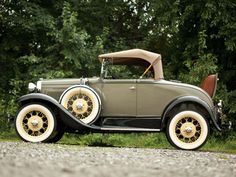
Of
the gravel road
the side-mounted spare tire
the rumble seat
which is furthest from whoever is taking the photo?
the rumble seat

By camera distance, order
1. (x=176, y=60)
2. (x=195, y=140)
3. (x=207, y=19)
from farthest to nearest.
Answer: (x=176, y=60) → (x=207, y=19) → (x=195, y=140)

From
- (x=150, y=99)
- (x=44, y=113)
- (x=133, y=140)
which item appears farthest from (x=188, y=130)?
(x=133, y=140)

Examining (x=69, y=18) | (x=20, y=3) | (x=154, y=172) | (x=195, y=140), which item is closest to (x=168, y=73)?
(x=69, y=18)

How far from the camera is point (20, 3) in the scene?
59.7 feet

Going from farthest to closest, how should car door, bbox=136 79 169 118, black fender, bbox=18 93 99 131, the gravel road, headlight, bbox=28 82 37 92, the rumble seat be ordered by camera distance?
1. the rumble seat
2. headlight, bbox=28 82 37 92
3. car door, bbox=136 79 169 118
4. black fender, bbox=18 93 99 131
5. the gravel road

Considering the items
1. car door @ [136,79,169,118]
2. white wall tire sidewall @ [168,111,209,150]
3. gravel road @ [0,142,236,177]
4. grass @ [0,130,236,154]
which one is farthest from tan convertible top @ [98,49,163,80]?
gravel road @ [0,142,236,177]

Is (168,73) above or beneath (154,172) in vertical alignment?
above

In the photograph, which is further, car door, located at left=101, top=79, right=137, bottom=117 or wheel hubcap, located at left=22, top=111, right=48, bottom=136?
car door, located at left=101, top=79, right=137, bottom=117

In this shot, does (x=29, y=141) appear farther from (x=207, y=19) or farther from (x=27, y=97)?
(x=207, y=19)

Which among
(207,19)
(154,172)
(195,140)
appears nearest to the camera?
(154,172)

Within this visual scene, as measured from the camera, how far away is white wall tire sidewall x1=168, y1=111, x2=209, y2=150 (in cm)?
Answer: 1031

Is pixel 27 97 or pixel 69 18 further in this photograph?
pixel 69 18

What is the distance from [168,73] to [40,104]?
24.1ft

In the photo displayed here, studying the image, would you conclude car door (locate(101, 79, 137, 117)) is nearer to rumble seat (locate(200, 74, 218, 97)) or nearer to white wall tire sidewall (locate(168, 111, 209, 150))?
white wall tire sidewall (locate(168, 111, 209, 150))
